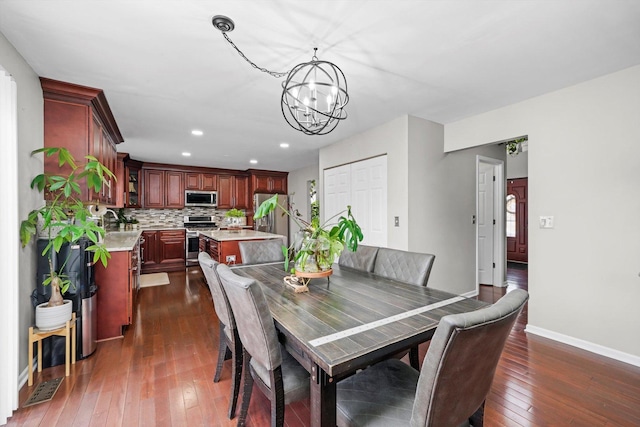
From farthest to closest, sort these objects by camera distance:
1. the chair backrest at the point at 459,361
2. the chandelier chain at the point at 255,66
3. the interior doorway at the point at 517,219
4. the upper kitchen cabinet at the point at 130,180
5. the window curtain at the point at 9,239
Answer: the interior doorway at the point at 517,219
the upper kitchen cabinet at the point at 130,180
the chandelier chain at the point at 255,66
the window curtain at the point at 9,239
the chair backrest at the point at 459,361

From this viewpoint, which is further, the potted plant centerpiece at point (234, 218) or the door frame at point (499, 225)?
the potted plant centerpiece at point (234, 218)

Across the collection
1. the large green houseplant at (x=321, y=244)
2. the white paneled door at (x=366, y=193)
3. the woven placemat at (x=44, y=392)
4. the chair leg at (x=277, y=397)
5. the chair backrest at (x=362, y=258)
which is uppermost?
the white paneled door at (x=366, y=193)

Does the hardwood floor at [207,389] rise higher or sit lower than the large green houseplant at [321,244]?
lower

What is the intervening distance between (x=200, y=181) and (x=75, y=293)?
471 centimetres

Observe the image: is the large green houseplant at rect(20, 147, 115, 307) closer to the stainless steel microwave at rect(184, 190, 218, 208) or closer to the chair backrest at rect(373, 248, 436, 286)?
the chair backrest at rect(373, 248, 436, 286)

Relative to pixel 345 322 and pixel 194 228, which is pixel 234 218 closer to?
pixel 194 228

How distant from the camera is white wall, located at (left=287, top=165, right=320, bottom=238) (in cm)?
663

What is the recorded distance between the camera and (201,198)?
6.62m

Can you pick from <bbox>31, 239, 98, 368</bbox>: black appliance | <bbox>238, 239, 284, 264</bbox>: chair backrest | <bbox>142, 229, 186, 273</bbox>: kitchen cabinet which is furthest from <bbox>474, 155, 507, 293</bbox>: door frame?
<bbox>142, 229, 186, 273</bbox>: kitchen cabinet

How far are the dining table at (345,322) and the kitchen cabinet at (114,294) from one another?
1679 mm

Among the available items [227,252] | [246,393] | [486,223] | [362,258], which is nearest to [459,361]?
[246,393]

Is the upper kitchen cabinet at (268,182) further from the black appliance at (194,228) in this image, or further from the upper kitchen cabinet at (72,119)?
the upper kitchen cabinet at (72,119)

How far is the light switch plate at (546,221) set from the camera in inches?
107

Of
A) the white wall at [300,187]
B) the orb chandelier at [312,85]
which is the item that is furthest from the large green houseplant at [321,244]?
the white wall at [300,187]
